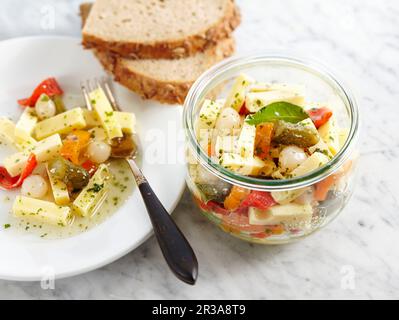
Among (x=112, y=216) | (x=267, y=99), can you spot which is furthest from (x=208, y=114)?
(x=112, y=216)

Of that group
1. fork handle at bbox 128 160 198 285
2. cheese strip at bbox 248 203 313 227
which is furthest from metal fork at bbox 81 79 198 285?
cheese strip at bbox 248 203 313 227

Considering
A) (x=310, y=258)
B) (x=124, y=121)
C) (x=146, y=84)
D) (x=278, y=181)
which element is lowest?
(x=310, y=258)

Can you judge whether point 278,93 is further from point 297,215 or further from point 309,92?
point 297,215

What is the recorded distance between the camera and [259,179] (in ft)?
6.68

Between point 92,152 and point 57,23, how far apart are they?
1056 mm

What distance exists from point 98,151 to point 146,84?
0.41 m

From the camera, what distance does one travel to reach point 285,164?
210 centimetres

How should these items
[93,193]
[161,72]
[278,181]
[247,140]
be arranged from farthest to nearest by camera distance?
[161,72] → [93,193] → [247,140] → [278,181]

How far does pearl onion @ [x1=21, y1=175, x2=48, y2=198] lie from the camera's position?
2512 millimetres

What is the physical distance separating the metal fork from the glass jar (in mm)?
150

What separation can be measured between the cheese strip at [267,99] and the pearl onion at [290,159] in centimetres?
25

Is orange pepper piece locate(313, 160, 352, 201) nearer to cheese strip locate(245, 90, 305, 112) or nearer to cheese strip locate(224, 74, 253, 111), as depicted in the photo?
cheese strip locate(245, 90, 305, 112)

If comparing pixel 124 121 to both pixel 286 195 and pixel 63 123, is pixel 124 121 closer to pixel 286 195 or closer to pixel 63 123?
pixel 63 123
